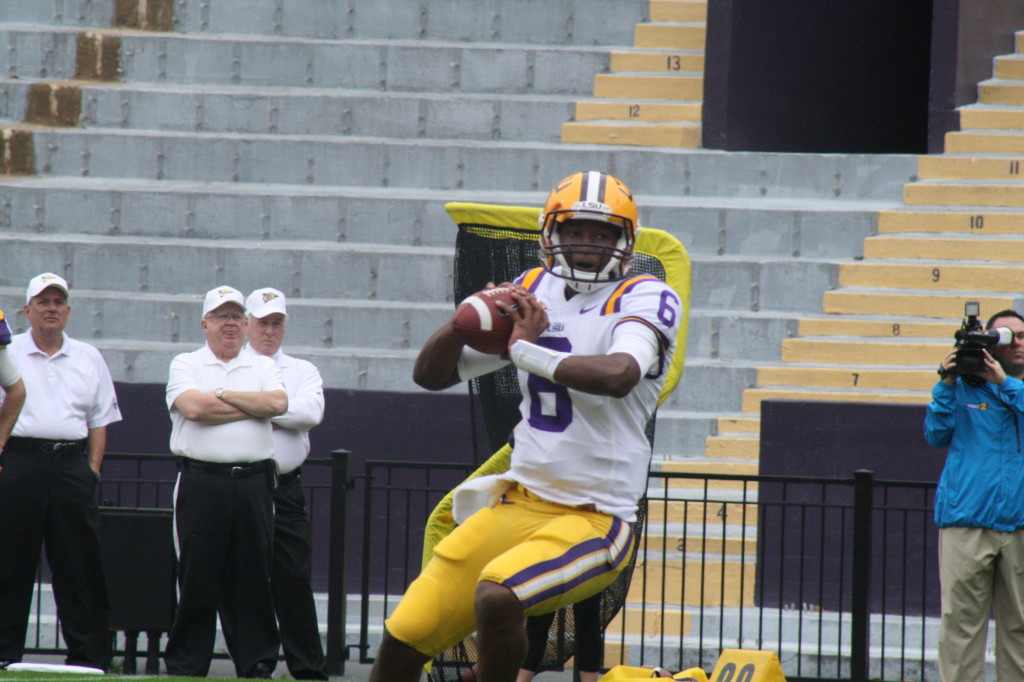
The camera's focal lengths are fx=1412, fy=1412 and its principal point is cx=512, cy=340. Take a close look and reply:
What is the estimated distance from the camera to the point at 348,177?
37.0 feet

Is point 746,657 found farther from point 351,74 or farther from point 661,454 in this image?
point 351,74

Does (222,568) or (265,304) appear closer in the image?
(222,568)

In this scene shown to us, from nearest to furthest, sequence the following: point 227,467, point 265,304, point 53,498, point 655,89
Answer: point 227,467, point 53,498, point 265,304, point 655,89

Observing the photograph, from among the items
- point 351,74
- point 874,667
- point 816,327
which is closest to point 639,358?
point 874,667

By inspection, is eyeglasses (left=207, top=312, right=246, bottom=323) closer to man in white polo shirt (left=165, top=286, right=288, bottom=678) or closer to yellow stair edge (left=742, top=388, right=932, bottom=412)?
man in white polo shirt (left=165, top=286, right=288, bottom=678)

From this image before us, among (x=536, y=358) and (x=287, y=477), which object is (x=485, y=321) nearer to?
(x=536, y=358)

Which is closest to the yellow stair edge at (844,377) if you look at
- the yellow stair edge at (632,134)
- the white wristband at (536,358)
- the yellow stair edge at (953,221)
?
the yellow stair edge at (953,221)

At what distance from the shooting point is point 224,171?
11344mm

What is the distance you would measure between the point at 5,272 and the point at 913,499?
21.9ft

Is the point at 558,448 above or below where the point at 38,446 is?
above

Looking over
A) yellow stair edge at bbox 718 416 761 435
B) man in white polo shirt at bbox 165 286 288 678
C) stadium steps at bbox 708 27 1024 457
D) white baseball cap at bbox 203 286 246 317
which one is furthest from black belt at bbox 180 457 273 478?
yellow stair edge at bbox 718 416 761 435

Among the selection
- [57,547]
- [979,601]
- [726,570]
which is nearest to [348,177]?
[726,570]

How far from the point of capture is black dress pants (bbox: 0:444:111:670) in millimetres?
6602

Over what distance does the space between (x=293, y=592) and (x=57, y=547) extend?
1131 millimetres
